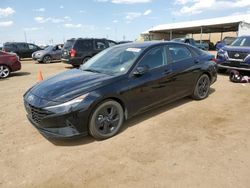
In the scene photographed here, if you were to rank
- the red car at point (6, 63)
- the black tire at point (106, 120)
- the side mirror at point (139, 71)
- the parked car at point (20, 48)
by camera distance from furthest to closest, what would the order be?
the parked car at point (20, 48) < the red car at point (6, 63) < the side mirror at point (139, 71) < the black tire at point (106, 120)

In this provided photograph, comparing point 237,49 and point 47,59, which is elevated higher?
point 237,49

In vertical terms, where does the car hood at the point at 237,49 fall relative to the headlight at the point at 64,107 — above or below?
above

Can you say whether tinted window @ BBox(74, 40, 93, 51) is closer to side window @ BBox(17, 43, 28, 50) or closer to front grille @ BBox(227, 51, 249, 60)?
front grille @ BBox(227, 51, 249, 60)

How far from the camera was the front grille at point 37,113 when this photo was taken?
3584 mm

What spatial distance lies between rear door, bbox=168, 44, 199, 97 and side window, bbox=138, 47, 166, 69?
0.27m

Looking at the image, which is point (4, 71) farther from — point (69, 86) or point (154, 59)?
point (154, 59)

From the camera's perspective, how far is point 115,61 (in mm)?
4684

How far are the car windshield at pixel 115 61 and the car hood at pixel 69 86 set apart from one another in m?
0.27

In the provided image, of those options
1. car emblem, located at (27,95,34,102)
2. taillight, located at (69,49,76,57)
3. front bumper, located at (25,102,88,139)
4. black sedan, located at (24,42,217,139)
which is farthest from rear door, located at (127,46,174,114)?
taillight, located at (69,49,76,57)

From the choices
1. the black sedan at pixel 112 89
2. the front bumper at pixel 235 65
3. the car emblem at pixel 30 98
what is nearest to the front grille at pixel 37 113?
the black sedan at pixel 112 89


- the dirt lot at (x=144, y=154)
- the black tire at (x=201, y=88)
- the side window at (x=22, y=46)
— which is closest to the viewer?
the dirt lot at (x=144, y=154)

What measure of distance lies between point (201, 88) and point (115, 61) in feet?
8.61

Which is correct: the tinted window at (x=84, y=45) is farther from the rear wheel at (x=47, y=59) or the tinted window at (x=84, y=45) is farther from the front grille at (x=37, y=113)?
the front grille at (x=37, y=113)

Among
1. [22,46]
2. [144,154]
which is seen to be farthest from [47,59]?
[144,154]
